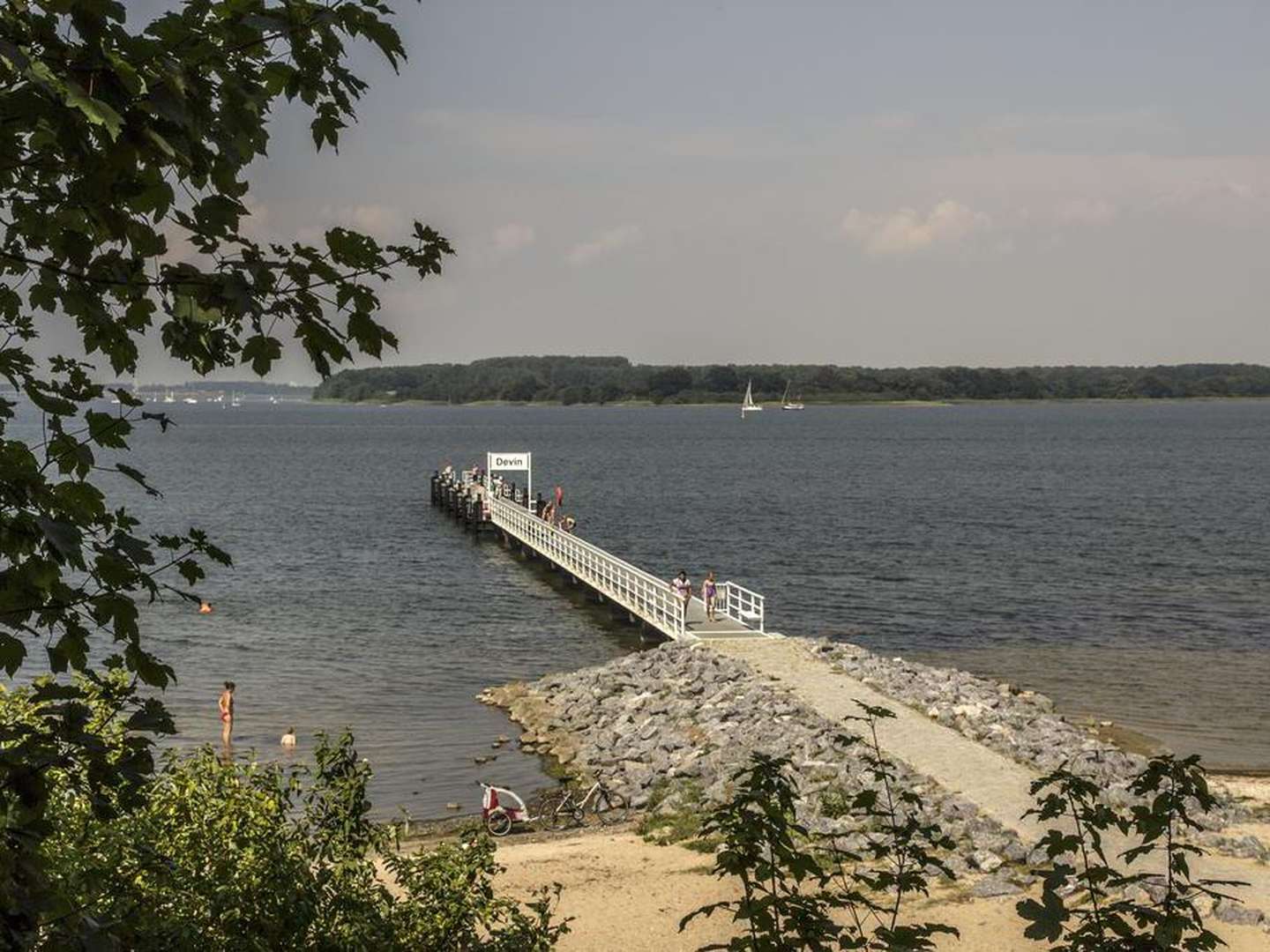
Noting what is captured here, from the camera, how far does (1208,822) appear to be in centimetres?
1745

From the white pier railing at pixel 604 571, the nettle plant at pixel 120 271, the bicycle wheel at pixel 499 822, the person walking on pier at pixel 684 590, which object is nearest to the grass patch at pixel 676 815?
the bicycle wheel at pixel 499 822

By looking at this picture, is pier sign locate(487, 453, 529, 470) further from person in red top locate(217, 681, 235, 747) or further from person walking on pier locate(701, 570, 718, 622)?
person in red top locate(217, 681, 235, 747)

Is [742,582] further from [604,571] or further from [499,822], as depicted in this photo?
[499,822]

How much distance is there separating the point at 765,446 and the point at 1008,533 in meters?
89.8

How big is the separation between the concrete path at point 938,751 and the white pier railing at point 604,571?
12.4 feet

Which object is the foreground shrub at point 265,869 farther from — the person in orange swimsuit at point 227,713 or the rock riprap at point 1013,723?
the person in orange swimsuit at point 227,713

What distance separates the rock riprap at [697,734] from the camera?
56.1 feet

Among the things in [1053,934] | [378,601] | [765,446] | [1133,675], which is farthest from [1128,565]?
[765,446]

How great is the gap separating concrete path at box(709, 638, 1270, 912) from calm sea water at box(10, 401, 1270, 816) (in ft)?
17.0

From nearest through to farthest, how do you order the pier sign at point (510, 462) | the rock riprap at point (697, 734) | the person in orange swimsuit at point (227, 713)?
the rock riprap at point (697, 734) → the person in orange swimsuit at point (227, 713) → the pier sign at point (510, 462)

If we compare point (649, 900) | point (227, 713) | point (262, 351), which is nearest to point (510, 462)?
point (227, 713)

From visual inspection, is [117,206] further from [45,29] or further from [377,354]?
[377,354]

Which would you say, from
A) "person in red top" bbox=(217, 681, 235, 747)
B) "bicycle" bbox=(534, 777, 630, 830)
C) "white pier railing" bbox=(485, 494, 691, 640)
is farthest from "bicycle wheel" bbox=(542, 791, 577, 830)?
"white pier railing" bbox=(485, 494, 691, 640)

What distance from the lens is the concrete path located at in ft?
51.5
